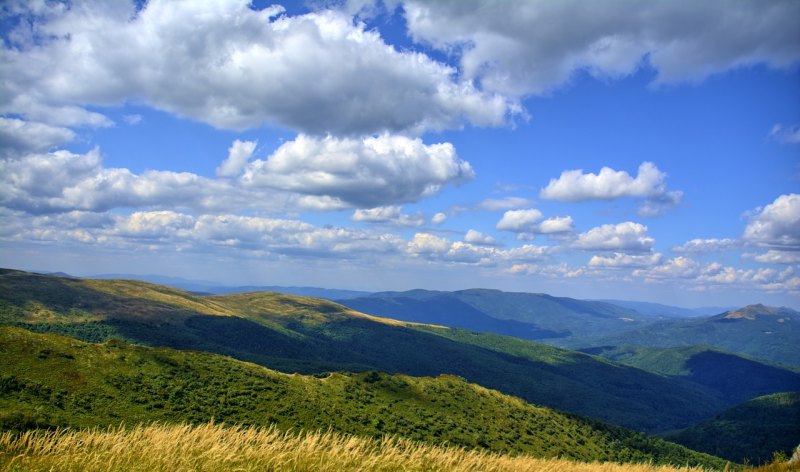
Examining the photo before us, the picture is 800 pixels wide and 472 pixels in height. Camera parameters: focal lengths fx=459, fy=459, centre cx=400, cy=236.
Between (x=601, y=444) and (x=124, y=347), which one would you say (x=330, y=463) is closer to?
(x=124, y=347)

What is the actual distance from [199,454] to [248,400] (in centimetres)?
7304

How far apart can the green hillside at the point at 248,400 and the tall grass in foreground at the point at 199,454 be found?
105 feet

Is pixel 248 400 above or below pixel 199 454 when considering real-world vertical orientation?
below

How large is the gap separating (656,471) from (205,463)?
493 inches

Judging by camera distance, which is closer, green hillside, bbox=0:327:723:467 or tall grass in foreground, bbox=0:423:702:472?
tall grass in foreground, bbox=0:423:702:472

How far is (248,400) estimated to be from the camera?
74562 mm

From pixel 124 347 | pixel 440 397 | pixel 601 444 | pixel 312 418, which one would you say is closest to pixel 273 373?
pixel 312 418

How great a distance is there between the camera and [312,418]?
73750 mm

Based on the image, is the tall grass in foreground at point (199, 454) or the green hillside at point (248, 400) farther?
the green hillside at point (248, 400)

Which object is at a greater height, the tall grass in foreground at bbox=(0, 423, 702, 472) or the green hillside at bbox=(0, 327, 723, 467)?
the tall grass in foreground at bbox=(0, 423, 702, 472)

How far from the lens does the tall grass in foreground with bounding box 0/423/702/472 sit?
25.6 ft

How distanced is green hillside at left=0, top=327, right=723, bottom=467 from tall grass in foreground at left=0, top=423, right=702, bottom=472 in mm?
31854

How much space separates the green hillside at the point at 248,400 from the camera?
56781 mm

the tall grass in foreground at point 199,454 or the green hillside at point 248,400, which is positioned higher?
the tall grass in foreground at point 199,454
